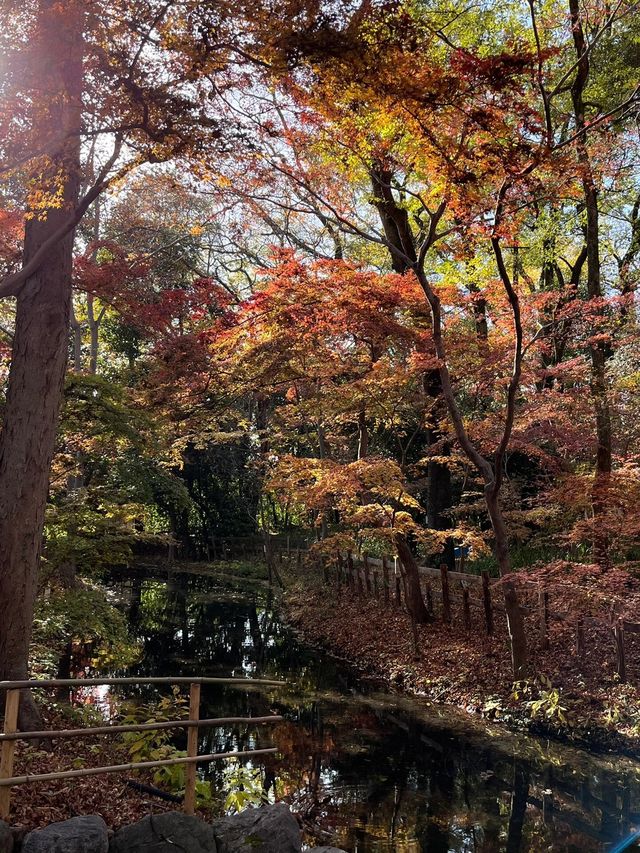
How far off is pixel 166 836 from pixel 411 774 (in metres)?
3.88

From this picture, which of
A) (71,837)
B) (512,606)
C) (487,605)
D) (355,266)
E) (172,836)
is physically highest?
(355,266)

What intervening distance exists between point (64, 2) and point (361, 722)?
29.3 ft

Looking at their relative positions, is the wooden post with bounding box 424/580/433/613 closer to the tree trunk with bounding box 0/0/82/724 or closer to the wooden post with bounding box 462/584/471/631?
the wooden post with bounding box 462/584/471/631

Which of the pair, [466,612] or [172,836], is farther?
[466,612]

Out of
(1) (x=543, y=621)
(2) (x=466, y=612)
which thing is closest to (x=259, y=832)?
(1) (x=543, y=621)

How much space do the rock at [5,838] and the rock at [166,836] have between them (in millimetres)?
640

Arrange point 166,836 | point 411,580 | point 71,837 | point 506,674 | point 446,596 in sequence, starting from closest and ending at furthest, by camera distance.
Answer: point 71,837 → point 166,836 → point 506,674 → point 446,596 → point 411,580

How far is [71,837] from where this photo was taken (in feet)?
13.0

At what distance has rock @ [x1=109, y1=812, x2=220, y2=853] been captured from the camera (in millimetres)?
4203

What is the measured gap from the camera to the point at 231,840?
15.1 feet

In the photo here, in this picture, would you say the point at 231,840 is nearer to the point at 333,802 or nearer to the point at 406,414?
the point at 333,802

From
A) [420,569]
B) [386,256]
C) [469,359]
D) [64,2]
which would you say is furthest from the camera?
[386,256]

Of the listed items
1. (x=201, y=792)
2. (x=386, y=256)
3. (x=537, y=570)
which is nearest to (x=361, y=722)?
(x=537, y=570)

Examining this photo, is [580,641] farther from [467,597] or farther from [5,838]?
[5,838]
